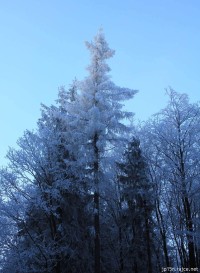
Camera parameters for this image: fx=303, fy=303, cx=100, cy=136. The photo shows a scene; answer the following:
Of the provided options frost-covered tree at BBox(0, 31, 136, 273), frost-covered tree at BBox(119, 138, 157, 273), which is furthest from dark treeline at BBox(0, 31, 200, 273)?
frost-covered tree at BBox(119, 138, 157, 273)

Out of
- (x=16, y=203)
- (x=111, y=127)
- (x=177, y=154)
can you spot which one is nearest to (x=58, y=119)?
(x=111, y=127)

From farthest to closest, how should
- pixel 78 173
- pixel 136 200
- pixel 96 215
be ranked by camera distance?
1. pixel 136 200
2. pixel 78 173
3. pixel 96 215

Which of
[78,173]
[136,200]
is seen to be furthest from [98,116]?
[136,200]

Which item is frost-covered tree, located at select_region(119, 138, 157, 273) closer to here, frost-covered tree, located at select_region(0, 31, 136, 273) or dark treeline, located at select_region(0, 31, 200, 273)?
dark treeline, located at select_region(0, 31, 200, 273)

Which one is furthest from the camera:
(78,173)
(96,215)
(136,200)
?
(136,200)

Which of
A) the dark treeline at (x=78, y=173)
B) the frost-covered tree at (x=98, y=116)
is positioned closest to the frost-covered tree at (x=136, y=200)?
the dark treeline at (x=78, y=173)

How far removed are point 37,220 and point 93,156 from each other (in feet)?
16.1

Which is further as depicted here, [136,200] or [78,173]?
[136,200]

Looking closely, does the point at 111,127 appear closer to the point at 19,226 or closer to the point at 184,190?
the point at 184,190

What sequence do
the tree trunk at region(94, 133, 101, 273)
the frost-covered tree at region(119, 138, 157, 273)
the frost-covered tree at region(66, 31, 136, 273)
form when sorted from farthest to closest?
the frost-covered tree at region(119, 138, 157, 273) → the frost-covered tree at region(66, 31, 136, 273) → the tree trunk at region(94, 133, 101, 273)

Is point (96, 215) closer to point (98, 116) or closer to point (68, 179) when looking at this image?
point (68, 179)

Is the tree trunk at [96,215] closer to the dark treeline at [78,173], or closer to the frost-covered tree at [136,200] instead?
the dark treeline at [78,173]

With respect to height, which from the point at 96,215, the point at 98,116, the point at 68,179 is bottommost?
the point at 96,215

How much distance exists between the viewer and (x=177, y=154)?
60.0ft
